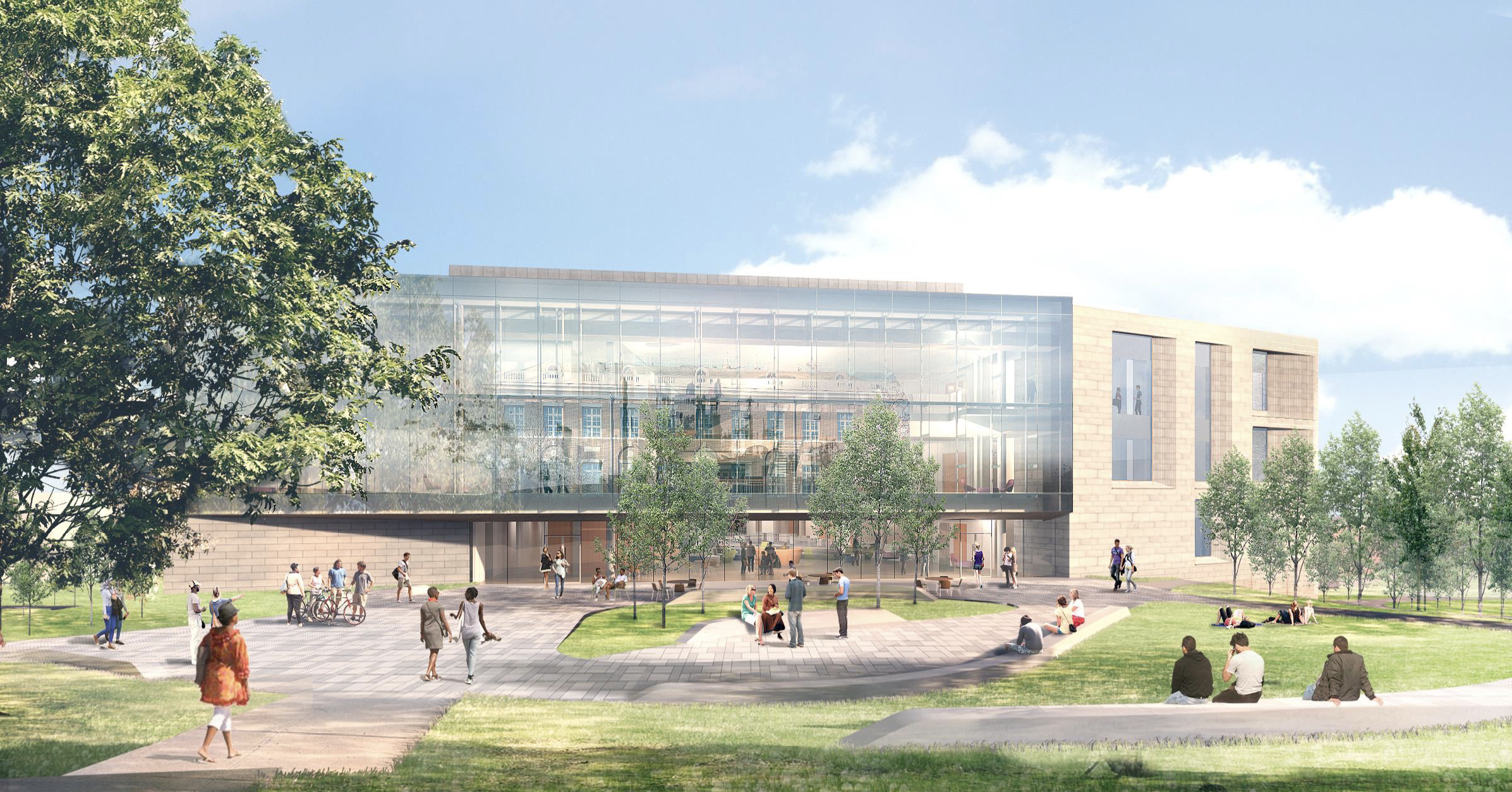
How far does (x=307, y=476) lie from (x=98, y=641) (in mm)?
21035

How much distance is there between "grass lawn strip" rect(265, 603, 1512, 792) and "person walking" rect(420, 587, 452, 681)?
7.76ft

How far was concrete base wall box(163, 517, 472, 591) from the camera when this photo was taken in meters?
43.2

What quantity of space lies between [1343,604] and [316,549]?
43206 millimetres

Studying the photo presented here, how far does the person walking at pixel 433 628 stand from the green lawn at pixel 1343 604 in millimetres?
26368

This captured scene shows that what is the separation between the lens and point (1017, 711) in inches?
541

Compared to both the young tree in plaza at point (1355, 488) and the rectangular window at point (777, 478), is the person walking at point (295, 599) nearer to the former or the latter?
the rectangular window at point (777, 478)

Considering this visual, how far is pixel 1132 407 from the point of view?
53531 mm

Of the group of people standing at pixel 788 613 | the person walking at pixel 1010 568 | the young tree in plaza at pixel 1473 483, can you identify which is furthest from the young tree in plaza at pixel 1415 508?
the group of people standing at pixel 788 613

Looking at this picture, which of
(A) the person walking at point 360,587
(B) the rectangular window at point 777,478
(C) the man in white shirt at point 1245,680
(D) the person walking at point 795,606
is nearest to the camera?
(C) the man in white shirt at point 1245,680

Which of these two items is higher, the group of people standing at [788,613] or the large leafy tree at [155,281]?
the large leafy tree at [155,281]

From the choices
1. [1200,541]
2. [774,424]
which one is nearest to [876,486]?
[774,424]

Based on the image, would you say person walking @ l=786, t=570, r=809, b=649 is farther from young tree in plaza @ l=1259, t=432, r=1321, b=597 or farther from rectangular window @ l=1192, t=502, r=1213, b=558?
rectangular window @ l=1192, t=502, r=1213, b=558

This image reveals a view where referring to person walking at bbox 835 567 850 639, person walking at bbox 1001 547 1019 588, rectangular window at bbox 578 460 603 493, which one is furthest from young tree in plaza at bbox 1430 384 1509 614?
rectangular window at bbox 578 460 603 493

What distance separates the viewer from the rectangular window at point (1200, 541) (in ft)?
178
